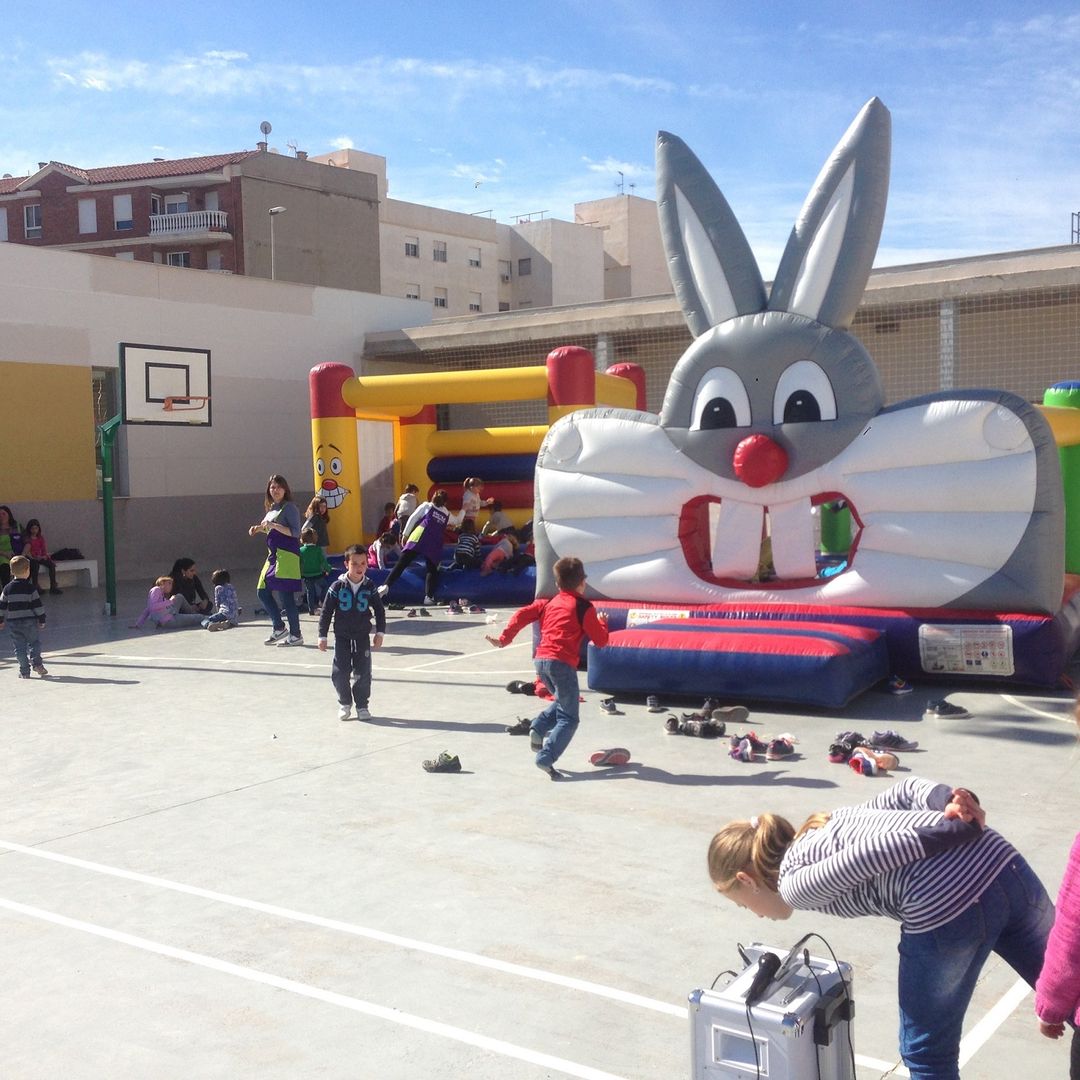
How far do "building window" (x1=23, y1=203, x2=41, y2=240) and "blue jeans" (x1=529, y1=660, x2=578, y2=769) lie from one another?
48.6 meters

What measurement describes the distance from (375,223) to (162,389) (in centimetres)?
3255

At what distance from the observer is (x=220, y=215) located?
45750 mm

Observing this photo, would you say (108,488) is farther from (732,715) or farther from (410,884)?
(410,884)

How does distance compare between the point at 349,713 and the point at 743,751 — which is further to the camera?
the point at 349,713

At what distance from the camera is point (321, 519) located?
49.1 ft

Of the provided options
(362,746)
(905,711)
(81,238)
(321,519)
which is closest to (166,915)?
(362,746)

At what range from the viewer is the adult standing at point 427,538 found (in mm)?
15883

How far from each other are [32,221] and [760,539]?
47251mm

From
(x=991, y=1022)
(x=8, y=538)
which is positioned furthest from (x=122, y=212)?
(x=991, y=1022)

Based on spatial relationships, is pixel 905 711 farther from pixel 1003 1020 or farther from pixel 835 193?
pixel 1003 1020

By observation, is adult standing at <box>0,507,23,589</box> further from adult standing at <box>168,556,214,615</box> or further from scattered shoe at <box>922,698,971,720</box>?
scattered shoe at <box>922,698,971,720</box>

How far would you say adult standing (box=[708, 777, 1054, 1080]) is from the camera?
304 centimetres

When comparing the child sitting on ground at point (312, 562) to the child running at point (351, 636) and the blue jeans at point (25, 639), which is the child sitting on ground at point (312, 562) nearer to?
the blue jeans at point (25, 639)

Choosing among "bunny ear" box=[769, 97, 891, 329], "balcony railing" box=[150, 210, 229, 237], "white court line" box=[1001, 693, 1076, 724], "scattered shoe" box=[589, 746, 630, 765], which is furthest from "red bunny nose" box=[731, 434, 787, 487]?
"balcony railing" box=[150, 210, 229, 237]
